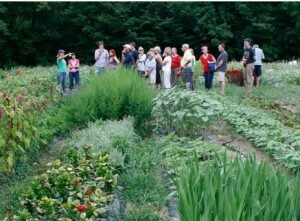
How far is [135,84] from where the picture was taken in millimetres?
11273

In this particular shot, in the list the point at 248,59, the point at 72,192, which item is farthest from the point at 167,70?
the point at 72,192

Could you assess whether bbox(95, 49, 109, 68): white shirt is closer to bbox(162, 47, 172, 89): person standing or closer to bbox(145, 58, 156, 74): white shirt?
bbox(145, 58, 156, 74): white shirt

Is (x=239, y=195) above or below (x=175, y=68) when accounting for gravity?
above

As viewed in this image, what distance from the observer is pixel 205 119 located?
9.66 metres

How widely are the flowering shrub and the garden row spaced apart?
3245 millimetres

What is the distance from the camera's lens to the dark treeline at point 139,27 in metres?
36.9

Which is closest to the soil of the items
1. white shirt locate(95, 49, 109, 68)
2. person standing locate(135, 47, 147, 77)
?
person standing locate(135, 47, 147, 77)

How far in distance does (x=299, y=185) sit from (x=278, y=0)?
117ft

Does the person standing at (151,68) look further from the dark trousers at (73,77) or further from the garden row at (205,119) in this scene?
the garden row at (205,119)

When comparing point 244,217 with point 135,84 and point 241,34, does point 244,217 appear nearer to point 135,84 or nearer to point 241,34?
point 135,84

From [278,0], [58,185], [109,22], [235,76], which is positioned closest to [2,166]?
[58,185]

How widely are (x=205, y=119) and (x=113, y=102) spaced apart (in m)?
1.96

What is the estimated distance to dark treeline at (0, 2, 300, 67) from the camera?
36906 millimetres

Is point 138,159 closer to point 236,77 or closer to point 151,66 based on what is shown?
point 151,66
